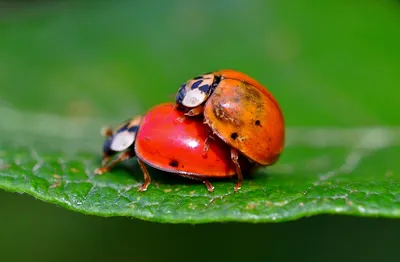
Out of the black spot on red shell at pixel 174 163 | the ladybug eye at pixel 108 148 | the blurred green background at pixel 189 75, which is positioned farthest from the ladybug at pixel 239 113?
the blurred green background at pixel 189 75

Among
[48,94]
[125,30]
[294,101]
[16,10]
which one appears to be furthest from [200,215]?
[16,10]

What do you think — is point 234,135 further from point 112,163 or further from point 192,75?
point 192,75

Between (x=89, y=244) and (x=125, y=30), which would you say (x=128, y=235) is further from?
(x=125, y=30)

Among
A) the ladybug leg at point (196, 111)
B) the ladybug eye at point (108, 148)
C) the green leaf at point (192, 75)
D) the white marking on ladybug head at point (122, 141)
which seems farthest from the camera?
the ladybug eye at point (108, 148)

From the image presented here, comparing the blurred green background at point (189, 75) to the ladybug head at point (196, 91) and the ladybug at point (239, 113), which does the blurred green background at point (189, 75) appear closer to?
the ladybug at point (239, 113)

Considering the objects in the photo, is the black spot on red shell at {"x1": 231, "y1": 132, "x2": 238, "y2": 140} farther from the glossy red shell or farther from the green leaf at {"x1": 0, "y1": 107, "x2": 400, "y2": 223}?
the green leaf at {"x1": 0, "y1": 107, "x2": 400, "y2": 223}

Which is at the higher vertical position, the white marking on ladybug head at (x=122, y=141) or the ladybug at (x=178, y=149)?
the ladybug at (x=178, y=149)
